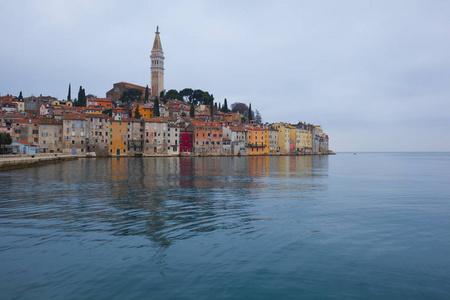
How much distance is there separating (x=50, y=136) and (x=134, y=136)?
19928 millimetres

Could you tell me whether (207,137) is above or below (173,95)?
below

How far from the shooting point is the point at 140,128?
281 feet

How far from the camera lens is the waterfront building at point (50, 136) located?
241 feet

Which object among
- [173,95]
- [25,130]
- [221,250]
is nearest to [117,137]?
[25,130]

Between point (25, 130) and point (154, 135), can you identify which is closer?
point (25, 130)

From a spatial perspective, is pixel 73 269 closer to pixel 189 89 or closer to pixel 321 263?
pixel 321 263

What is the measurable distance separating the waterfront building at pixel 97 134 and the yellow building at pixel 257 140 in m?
46.6

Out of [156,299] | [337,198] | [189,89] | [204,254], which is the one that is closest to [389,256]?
[204,254]

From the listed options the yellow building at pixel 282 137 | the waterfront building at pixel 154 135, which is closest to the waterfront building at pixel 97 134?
the waterfront building at pixel 154 135

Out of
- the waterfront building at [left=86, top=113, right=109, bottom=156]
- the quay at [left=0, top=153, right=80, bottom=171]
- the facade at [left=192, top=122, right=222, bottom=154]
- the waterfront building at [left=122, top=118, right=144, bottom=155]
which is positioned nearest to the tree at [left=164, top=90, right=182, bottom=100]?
the facade at [left=192, top=122, right=222, bottom=154]

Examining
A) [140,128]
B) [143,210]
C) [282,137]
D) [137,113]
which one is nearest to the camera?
[143,210]

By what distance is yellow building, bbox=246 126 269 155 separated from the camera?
106 m

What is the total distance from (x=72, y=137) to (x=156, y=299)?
258 feet

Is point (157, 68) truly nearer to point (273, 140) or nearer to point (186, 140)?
point (186, 140)
